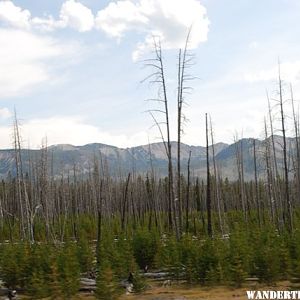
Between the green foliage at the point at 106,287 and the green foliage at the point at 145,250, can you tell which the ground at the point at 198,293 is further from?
the green foliage at the point at 145,250

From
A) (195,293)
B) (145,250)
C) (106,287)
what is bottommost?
(195,293)

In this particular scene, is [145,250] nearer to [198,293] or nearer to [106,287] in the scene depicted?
[198,293]

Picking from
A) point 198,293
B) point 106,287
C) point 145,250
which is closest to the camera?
point 106,287

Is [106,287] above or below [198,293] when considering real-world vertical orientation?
above

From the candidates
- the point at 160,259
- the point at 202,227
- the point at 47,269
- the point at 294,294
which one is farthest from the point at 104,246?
the point at 202,227

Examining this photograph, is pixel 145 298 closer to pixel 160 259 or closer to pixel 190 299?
pixel 190 299

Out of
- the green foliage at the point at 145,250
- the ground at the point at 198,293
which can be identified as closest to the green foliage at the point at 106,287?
the ground at the point at 198,293

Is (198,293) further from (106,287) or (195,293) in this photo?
(106,287)

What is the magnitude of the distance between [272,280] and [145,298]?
3.20 meters

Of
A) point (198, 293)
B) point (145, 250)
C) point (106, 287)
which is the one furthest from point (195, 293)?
point (145, 250)

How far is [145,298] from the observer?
10.6 meters

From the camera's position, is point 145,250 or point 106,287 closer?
point 106,287

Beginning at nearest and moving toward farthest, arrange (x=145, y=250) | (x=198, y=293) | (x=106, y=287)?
(x=106, y=287) → (x=198, y=293) → (x=145, y=250)

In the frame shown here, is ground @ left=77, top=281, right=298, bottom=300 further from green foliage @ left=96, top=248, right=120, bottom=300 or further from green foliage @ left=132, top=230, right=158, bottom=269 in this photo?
green foliage @ left=132, top=230, right=158, bottom=269
